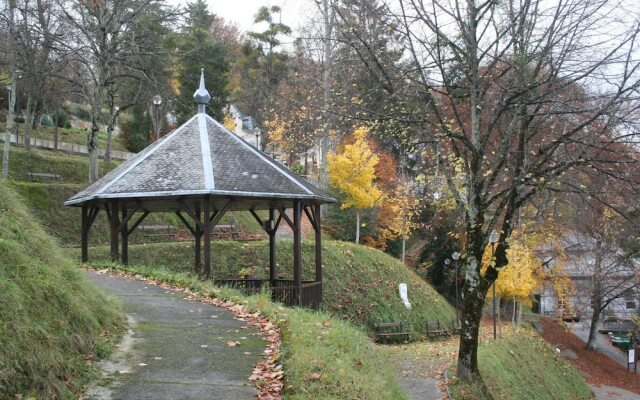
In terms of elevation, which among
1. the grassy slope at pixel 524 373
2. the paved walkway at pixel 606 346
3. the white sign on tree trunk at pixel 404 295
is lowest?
the paved walkway at pixel 606 346

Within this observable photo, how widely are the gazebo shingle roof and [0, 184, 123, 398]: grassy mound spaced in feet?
17.0

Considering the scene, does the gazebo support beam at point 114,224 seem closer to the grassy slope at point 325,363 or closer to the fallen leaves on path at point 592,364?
the grassy slope at point 325,363

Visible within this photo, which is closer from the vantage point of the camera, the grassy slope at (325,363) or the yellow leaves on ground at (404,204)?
the grassy slope at (325,363)

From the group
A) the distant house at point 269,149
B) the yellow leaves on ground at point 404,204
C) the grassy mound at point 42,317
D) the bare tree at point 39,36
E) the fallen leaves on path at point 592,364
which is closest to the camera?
the grassy mound at point 42,317

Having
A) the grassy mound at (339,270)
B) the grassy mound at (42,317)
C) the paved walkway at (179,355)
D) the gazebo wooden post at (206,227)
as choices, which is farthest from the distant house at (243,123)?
the grassy mound at (42,317)

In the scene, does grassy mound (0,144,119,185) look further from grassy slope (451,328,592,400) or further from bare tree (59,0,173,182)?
grassy slope (451,328,592,400)

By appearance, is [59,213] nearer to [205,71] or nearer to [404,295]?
[404,295]

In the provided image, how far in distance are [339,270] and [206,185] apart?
374 inches

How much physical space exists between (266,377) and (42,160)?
90.4 ft

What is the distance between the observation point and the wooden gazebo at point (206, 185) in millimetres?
12977

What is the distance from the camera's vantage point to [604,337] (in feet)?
146

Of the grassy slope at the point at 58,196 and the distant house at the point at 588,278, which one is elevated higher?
the grassy slope at the point at 58,196

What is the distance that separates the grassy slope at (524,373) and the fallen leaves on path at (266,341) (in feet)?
14.9

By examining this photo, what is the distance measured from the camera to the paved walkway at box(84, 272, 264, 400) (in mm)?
5719
